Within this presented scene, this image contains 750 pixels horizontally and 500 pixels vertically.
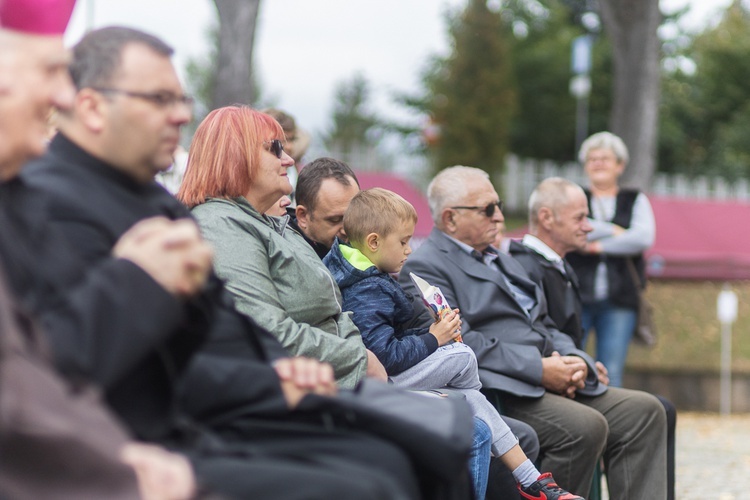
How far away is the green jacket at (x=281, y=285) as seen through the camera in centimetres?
360

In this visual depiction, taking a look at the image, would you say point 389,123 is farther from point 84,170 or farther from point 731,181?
point 84,170

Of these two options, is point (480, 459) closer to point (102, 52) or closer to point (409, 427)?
point (409, 427)

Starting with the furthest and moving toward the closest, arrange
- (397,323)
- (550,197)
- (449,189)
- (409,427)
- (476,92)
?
(476,92)
(550,197)
(449,189)
(397,323)
(409,427)

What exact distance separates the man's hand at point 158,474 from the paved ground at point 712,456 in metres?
5.79

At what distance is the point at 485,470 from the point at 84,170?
7.34ft

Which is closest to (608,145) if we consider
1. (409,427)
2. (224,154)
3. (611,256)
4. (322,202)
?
(611,256)

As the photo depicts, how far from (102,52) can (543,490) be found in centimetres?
281

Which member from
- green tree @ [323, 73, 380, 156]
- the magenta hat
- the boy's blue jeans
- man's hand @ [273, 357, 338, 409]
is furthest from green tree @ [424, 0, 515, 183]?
the magenta hat

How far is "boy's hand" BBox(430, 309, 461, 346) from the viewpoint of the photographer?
4363 mm

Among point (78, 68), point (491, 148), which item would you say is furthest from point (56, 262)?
point (491, 148)

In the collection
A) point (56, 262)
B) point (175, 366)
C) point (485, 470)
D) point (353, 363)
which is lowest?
point (485, 470)

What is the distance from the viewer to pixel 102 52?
255cm

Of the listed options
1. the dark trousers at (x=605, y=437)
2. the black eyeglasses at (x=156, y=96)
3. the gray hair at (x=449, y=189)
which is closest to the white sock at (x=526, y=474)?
the dark trousers at (x=605, y=437)

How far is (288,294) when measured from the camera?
12.4ft
